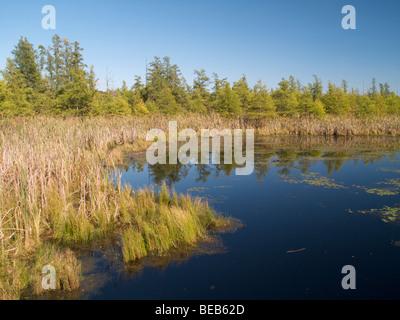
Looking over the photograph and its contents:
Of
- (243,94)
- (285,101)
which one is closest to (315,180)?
(285,101)

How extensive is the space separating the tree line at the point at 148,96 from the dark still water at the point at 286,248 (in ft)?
40.1

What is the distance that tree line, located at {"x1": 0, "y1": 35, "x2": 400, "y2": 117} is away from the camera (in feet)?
69.6

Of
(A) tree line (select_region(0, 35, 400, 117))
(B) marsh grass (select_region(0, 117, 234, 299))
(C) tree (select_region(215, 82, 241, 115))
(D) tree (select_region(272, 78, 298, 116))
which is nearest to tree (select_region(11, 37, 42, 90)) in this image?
(A) tree line (select_region(0, 35, 400, 117))

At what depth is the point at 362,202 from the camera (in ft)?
21.0

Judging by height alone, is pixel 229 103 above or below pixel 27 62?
below

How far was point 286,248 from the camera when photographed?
4379 mm

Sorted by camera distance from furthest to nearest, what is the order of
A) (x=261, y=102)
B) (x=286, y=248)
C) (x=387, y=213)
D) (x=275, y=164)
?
(x=261, y=102) < (x=275, y=164) < (x=387, y=213) < (x=286, y=248)

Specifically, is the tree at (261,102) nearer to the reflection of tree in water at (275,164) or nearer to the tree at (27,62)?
the reflection of tree in water at (275,164)

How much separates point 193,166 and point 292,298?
8167mm

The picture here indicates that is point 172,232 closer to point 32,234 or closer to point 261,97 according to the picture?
point 32,234

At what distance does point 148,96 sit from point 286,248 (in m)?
44.2

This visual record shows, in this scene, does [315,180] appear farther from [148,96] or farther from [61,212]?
[148,96]
